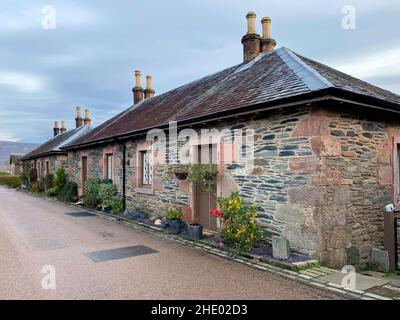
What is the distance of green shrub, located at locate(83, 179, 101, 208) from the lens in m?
14.0

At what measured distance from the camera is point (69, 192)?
17328mm

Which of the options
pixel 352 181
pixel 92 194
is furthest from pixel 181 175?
pixel 92 194

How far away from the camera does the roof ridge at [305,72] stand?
18.8 feet

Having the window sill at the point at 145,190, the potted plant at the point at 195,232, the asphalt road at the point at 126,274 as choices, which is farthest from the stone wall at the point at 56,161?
the potted plant at the point at 195,232

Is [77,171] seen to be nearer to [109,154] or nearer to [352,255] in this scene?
[109,154]

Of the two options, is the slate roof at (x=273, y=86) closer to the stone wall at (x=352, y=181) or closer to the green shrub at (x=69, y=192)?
the stone wall at (x=352, y=181)

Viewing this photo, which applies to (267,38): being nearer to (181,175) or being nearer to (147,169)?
(181,175)

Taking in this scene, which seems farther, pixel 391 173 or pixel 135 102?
pixel 135 102

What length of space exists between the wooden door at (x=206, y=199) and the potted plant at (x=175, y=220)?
53 cm

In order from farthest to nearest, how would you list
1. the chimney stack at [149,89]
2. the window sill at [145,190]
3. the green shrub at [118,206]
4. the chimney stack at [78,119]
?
the chimney stack at [78,119]
the chimney stack at [149,89]
the green shrub at [118,206]
the window sill at [145,190]

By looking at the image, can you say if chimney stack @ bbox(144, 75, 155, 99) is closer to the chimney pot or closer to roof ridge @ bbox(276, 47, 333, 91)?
the chimney pot

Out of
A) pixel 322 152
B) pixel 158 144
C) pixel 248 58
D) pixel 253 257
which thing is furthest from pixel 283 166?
pixel 248 58
